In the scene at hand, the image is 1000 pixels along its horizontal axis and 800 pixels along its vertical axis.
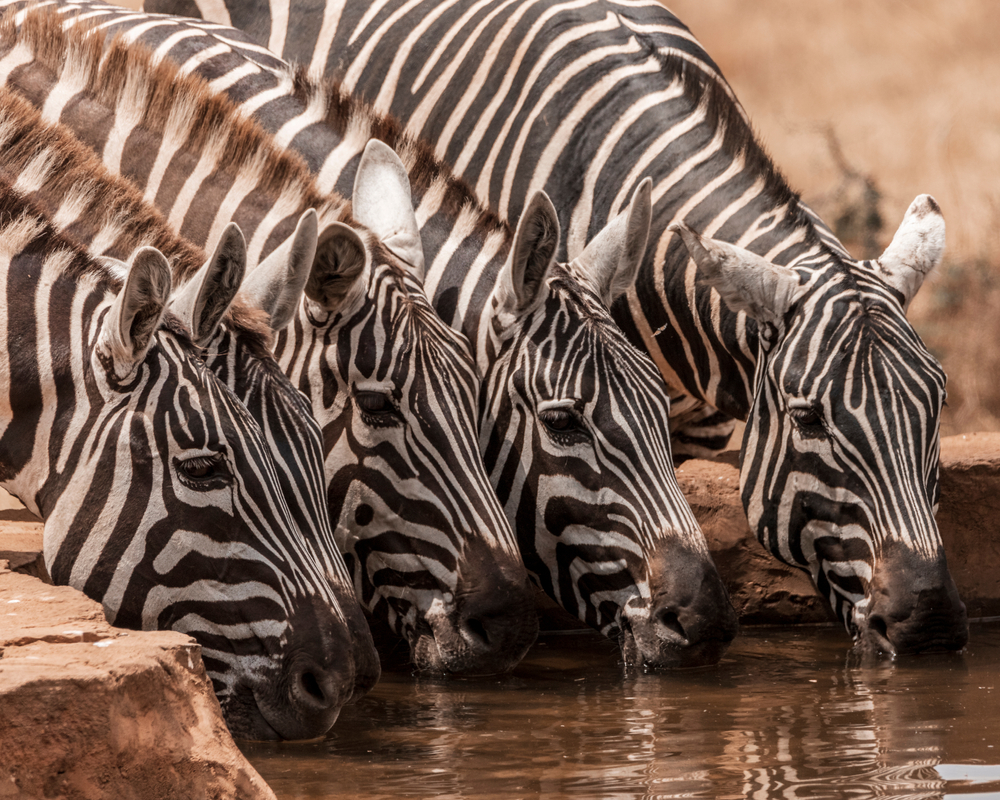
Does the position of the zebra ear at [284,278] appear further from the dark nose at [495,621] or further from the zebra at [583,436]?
the dark nose at [495,621]

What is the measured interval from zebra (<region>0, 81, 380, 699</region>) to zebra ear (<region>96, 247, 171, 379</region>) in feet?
0.89

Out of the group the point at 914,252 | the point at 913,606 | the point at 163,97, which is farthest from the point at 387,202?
the point at 913,606

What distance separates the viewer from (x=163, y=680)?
10.7 feet

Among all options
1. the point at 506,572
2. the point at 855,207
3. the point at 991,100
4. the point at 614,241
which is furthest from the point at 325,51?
the point at 991,100

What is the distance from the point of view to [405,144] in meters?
6.24

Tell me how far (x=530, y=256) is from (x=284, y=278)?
113 centimetres

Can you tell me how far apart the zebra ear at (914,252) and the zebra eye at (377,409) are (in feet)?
7.94

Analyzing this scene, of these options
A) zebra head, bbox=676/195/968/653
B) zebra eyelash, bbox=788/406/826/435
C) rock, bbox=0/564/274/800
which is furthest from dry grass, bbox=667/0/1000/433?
rock, bbox=0/564/274/800

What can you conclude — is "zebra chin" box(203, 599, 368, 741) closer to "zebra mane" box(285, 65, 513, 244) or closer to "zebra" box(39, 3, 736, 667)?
"zebra" box(39, 3, 736, 667)

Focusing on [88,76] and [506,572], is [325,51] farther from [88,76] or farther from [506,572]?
[506,572]

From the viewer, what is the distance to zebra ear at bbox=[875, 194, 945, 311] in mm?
6098

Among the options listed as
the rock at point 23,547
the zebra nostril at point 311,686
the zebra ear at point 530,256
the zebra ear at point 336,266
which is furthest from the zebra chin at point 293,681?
the zebra ear at point 530,256

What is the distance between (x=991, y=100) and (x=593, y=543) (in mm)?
16860

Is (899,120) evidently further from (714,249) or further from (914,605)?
(914,605)
